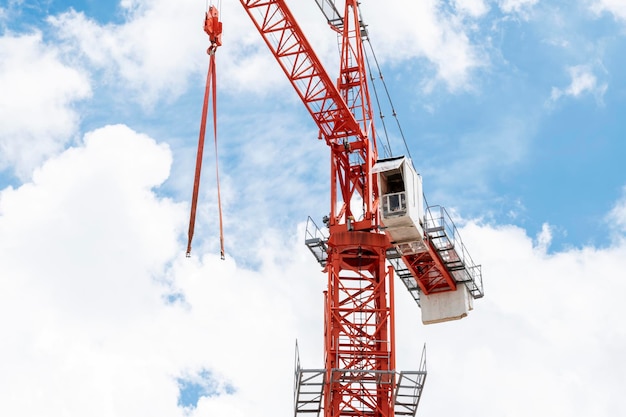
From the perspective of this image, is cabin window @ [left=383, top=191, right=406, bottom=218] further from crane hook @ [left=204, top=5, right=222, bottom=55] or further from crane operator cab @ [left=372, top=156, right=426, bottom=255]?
crane hook @ [left=204, top=5, right=222, bottom=55]

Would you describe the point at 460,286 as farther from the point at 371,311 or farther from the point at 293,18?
the point at 293,18

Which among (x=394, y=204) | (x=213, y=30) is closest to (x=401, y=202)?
(x=394, y=204)

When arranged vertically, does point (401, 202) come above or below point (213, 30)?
→ below

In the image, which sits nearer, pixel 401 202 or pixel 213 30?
pixel 213 30

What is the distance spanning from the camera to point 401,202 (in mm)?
37125

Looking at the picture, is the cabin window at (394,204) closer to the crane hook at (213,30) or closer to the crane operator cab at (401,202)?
the crane operator cab at (401,202)

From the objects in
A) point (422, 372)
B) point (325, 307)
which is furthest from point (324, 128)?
point (422, 372)

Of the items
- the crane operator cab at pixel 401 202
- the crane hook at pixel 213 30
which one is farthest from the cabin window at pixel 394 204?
the crane hook at pixel 213 30

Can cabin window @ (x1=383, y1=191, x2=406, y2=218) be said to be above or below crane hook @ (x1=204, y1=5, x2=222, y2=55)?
below

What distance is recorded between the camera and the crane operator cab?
37000 mm

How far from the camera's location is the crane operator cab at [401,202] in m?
37.0

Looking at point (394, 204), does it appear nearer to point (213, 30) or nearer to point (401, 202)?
point (401, 202)

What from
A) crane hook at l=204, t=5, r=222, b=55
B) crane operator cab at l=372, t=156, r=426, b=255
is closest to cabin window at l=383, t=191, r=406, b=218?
crane operator cab at l=372, t=156, r=426, b=255

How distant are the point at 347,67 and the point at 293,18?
5.51 m
